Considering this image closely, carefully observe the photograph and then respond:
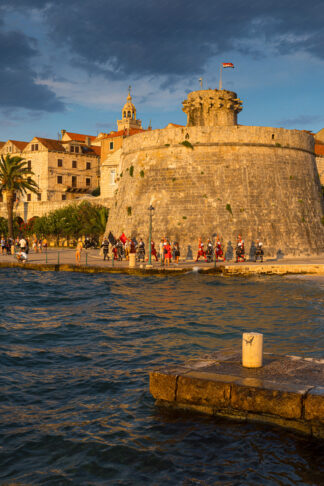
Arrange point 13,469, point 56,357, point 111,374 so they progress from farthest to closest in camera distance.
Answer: point 56,357 < point 111,374 < point 13,469

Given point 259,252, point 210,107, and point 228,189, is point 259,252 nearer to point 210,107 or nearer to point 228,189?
point 228,189

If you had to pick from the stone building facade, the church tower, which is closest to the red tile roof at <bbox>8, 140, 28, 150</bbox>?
the stone building facade

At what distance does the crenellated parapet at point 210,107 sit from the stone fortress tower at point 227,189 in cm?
525

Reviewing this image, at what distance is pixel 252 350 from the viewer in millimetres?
7312

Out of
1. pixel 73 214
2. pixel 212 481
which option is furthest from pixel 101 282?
pixel 73 214

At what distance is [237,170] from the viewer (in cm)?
3034

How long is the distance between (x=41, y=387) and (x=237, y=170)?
24.0 m

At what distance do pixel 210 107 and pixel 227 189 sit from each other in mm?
8622

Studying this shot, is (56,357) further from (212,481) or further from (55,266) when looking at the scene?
(55,266)

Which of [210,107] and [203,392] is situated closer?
[203,392]

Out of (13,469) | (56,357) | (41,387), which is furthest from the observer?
(56,357)

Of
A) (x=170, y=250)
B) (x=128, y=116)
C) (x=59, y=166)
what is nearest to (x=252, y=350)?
(x=170, y=250)

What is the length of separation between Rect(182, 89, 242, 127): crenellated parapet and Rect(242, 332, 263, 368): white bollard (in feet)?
97.8

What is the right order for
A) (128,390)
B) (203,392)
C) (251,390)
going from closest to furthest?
(251,390) → (203,392) → (128,390)
